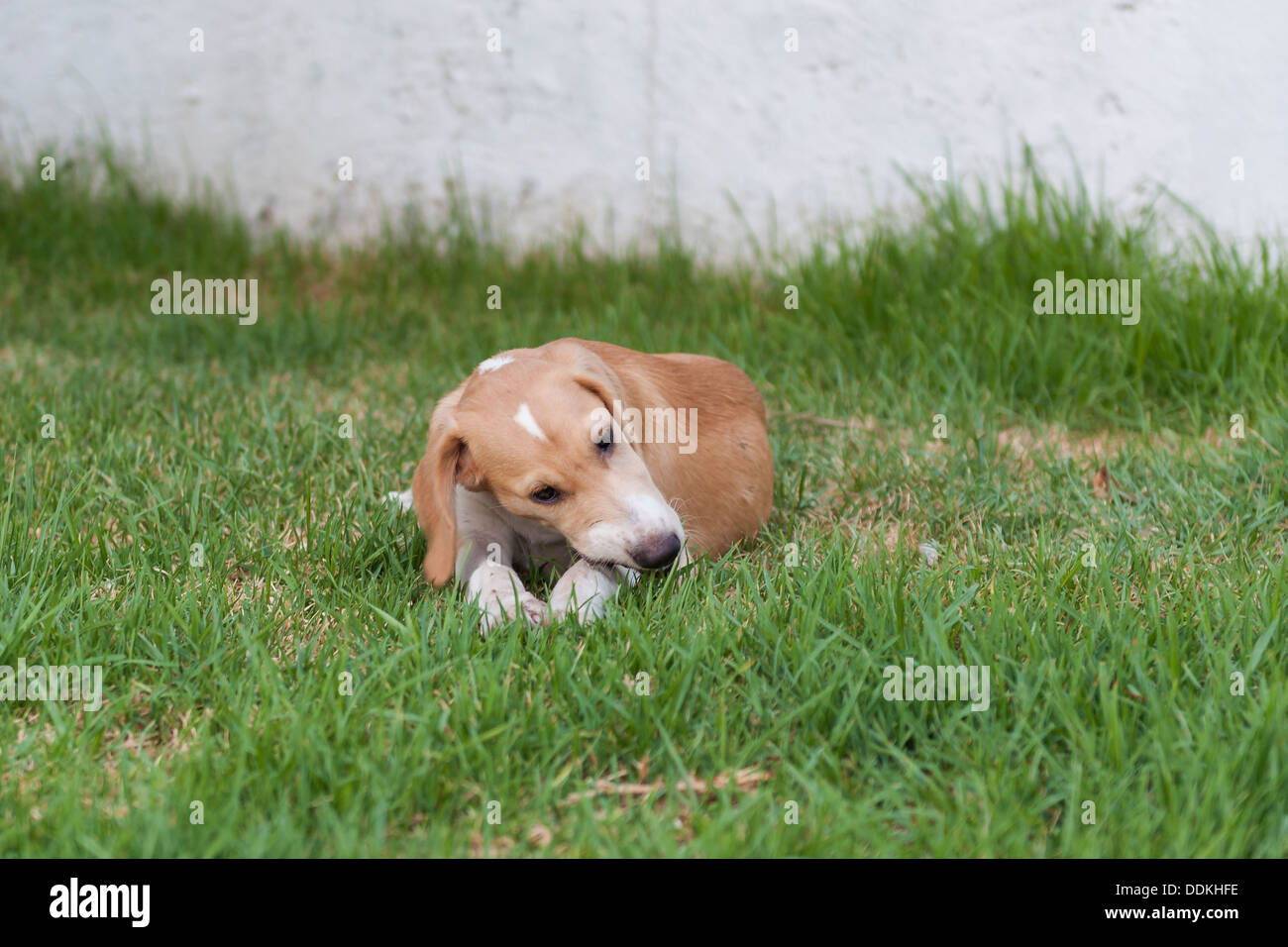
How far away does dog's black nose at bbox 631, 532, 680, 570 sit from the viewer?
9.95 ft

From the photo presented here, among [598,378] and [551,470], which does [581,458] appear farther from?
[598,378]

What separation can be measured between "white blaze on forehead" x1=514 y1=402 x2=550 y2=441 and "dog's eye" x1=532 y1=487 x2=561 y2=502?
0.44ft

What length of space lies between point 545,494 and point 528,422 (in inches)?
7.6

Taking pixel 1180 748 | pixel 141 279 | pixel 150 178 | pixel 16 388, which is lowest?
pixel 1180 748

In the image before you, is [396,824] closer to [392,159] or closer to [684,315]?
[684,315]

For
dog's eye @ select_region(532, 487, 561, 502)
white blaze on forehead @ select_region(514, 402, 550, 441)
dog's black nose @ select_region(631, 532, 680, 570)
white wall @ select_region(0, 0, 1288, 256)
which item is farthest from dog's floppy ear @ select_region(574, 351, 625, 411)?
white wall @ select_region(0, 0, 1288, 256)

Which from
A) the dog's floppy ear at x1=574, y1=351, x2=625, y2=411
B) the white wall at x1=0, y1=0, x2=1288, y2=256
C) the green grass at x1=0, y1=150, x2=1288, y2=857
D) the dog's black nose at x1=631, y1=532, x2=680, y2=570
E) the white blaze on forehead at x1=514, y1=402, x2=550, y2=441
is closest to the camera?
the green grass at x1=0, y1=150, x2=1288, y2=857

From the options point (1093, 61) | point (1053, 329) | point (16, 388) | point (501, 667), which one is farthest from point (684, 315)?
point (501, 667)

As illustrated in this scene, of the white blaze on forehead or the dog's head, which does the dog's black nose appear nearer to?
the dog's head

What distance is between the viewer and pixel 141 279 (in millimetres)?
7059

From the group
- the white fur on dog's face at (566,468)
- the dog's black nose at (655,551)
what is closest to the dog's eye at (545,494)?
the white fur on dog's face at (566,468)

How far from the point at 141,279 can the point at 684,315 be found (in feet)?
10.7
